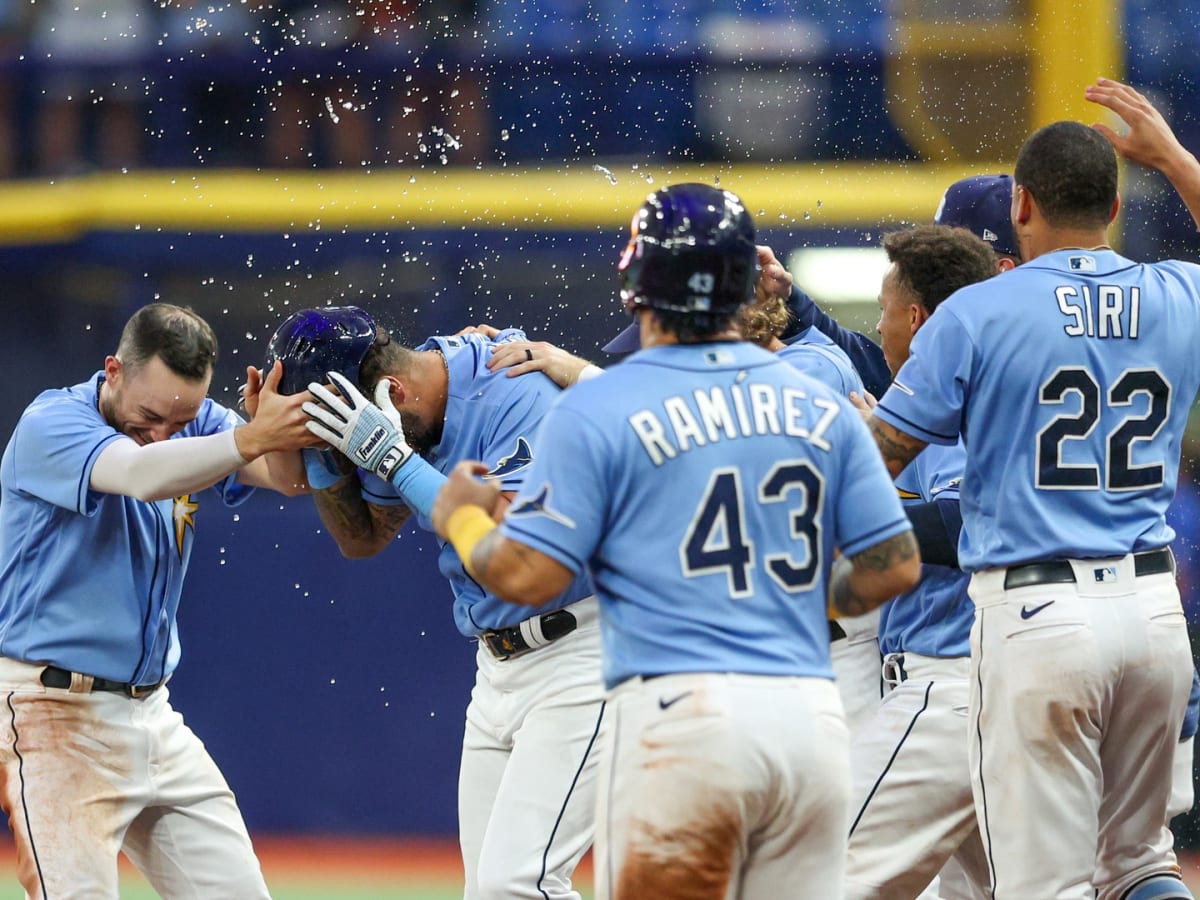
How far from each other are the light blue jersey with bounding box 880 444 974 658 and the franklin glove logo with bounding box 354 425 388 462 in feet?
4.14

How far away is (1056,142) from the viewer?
3684 millimetres

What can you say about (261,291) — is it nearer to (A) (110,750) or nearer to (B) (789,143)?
(B) (789,143)

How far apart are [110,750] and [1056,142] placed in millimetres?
2660

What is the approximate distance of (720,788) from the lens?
279cm

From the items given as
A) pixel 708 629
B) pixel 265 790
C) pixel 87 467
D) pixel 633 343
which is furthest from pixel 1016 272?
pixel 265 790

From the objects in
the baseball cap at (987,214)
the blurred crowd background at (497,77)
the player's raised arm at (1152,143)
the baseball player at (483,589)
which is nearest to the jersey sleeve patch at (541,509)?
the baseball player at (483,589)

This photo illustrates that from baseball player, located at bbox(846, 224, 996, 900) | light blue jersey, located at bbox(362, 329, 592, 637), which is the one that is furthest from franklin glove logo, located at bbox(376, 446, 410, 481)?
baseball player, located at bbox(846, 224, 996, 900)

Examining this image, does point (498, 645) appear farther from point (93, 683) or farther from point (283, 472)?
point (93, 683)

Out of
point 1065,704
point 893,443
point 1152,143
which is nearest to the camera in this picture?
point 1065,704

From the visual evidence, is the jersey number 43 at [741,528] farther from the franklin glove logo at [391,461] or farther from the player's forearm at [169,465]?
the player's forearm at [169,465]

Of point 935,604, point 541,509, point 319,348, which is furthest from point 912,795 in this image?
point 319,348

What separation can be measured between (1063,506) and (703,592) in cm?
108

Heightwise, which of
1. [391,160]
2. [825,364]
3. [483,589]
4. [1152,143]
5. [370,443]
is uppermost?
[391,160]

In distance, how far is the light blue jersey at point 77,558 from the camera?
4.38m
